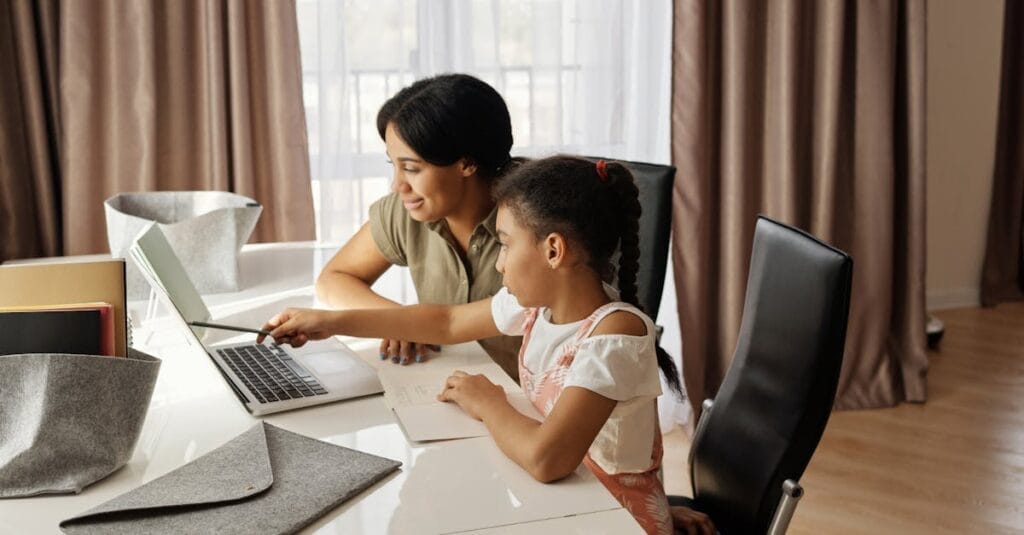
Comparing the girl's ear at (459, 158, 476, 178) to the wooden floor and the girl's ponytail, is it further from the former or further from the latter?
the wooden floor

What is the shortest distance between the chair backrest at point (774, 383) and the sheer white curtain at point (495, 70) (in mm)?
1550

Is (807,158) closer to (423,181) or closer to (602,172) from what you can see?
(423,181)

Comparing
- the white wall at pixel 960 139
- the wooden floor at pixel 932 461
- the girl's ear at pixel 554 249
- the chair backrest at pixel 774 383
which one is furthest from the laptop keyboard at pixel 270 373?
the white wall at pixel 960 139

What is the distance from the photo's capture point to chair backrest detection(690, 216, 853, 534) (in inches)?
54.0

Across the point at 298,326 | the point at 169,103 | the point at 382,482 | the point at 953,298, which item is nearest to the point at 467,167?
the point at 298,326

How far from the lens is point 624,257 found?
154cm

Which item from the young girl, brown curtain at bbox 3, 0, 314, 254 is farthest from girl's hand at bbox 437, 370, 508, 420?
brown curtain at bbox 3, 0, 314, 254

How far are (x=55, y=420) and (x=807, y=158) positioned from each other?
2638 mm

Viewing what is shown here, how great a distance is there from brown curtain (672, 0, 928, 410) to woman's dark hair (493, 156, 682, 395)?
1.68 metres

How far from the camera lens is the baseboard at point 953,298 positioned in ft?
14.1

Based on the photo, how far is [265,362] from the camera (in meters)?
1.67

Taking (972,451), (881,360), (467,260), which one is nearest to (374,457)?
(467,260)

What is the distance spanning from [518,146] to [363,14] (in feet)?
1.94

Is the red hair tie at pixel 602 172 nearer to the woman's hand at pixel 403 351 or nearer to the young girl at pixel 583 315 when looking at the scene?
the young girl at pixel 583 315
